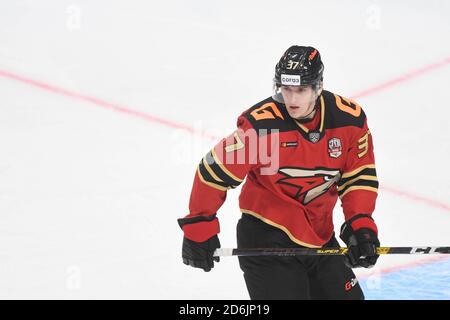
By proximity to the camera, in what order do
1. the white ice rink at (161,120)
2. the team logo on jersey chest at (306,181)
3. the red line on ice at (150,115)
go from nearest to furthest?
the team logo on jersey chest at (306,181) → the white ice rink at (161,120) → the red line on ice at (150,115)


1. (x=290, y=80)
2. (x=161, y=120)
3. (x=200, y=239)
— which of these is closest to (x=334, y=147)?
(x=290, y=80)

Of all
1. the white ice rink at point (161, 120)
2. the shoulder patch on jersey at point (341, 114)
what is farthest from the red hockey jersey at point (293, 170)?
the white ice rink at point (161, 120)

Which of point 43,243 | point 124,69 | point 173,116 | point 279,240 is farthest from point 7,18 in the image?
point 279,240

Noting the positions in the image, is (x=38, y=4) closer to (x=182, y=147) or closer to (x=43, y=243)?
(x=182, y=147)

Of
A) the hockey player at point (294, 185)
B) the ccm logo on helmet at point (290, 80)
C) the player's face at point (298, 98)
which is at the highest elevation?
the ccm logo on helmet at point (290, 80)

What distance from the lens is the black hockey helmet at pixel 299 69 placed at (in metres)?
3.15

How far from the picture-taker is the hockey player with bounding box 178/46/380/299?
3.20m

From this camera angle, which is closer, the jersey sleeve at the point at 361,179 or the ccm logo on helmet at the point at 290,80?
the ccm logo on helmet at the point at 290,80

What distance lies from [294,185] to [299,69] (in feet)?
1.44

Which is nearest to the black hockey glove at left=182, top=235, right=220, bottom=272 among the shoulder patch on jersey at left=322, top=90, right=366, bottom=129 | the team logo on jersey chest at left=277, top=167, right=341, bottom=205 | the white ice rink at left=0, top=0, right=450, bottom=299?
the team logo on jersey chest at left=277, top=167, right=341, bottom=205

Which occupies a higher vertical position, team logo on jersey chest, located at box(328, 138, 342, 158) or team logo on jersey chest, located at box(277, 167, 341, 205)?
team logo on jersey chest, located at box(328, 138, 342, 158)

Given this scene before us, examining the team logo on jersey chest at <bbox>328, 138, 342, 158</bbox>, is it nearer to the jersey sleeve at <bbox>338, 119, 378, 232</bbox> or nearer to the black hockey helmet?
the jersey sleeve at <bbox>338, 119, 378, 232</bbox>

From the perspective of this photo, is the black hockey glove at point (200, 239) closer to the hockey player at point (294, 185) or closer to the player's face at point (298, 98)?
the hockey player at point (294, 185)

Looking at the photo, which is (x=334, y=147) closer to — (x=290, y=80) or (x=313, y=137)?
(x=313, y=137)
